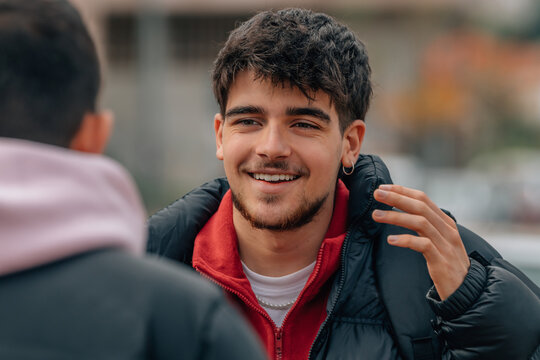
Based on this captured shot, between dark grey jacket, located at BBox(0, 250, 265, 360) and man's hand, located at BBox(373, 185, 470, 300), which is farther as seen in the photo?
man's hand, located at BBox(373, 185, 470, 300)

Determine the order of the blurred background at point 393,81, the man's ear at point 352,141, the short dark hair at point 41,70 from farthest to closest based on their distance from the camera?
the blurred background at point 393,81
the man's ear at point 352,141
the short dark hair at point 41,70

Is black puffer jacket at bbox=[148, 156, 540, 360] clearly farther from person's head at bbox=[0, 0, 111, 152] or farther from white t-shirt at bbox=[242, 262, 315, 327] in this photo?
person's head at bbox=[0, 0, 111, 152]

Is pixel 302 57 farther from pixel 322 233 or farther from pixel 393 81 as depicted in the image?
pixel 393 81

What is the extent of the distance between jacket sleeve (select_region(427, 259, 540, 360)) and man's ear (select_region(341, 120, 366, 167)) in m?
0.79

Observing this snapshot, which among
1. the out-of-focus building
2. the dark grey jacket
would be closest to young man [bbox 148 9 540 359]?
the dark grey jacket

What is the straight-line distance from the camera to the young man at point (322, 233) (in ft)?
7.73

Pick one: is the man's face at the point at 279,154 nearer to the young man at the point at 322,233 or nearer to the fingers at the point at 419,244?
the young man at the point at 322,233

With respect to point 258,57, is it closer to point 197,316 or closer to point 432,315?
point 432,315

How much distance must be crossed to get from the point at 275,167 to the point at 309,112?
0.86 feet

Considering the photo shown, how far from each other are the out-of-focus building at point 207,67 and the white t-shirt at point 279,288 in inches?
575

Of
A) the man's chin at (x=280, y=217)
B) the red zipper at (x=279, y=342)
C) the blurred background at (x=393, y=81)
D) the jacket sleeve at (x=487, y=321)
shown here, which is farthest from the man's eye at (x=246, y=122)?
the blurred background at (x=393, y=81)

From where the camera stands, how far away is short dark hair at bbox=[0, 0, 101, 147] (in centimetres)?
128

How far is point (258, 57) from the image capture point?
9.26ft

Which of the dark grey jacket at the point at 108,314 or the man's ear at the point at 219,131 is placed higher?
the man's ear at the point at 219,131
